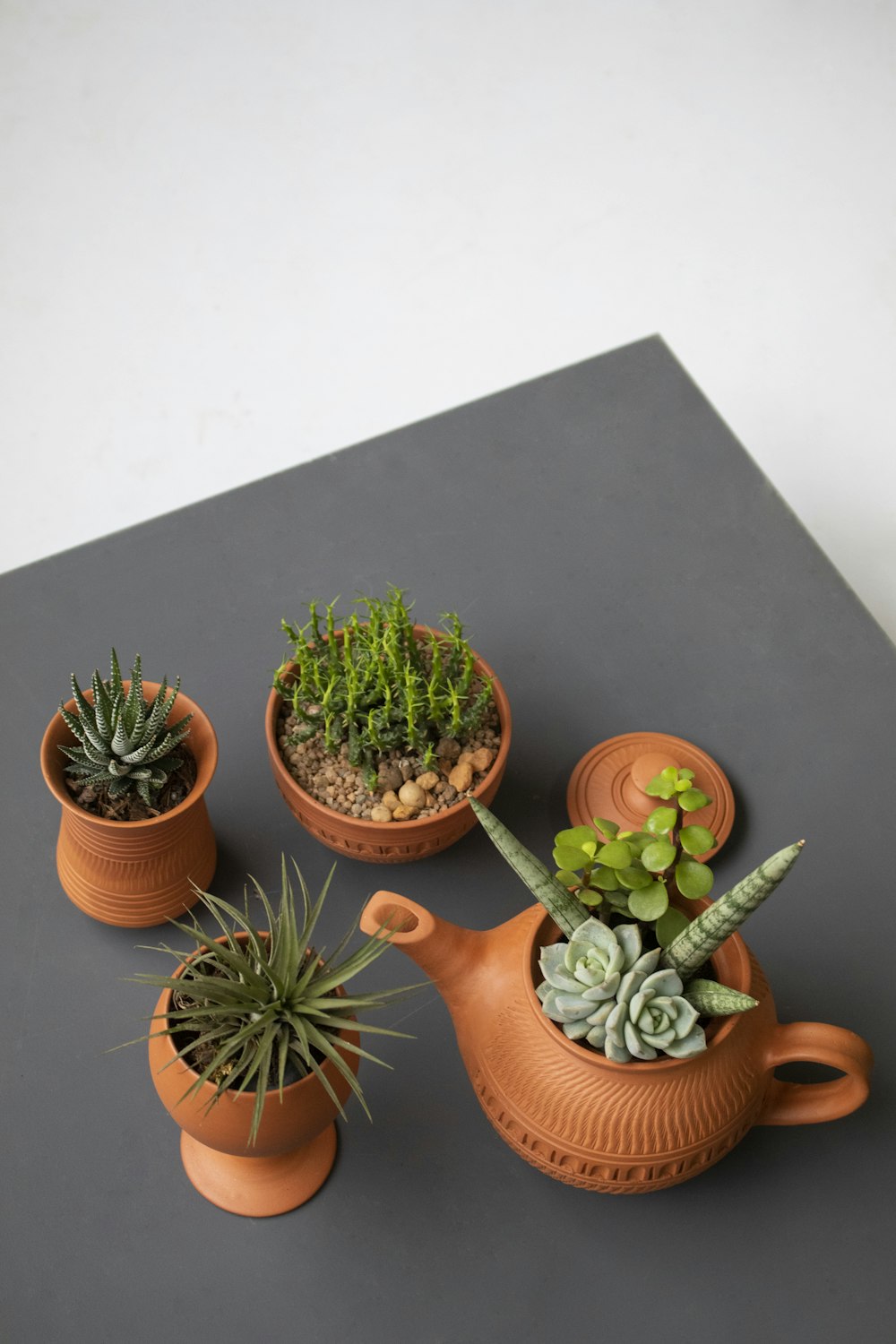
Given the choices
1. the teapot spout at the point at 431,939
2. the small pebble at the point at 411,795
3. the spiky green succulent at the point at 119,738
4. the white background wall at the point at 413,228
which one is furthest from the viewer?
the white background wall at the point at 413,228

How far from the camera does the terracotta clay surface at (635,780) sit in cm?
160

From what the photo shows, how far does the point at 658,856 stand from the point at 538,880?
0.12 metres

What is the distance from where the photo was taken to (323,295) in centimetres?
324

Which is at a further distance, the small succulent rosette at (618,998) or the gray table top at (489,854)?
the gray table top at (489,854)

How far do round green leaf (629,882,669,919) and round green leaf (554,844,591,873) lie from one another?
0.17 feet

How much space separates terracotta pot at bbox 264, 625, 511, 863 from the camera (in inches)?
58.9

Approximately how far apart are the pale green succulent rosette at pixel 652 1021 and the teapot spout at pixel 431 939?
0.58ft

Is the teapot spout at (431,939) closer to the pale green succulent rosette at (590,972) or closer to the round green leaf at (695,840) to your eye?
the pale green succulent rosette at (590,972)

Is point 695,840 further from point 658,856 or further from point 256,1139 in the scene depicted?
point 256,1139

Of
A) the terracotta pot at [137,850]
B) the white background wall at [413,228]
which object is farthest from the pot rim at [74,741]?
the white background wall at [413,228]

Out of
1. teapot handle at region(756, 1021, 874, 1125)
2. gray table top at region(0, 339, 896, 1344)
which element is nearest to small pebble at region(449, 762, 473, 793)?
gray table top at region(0, 339, 896, 1344)

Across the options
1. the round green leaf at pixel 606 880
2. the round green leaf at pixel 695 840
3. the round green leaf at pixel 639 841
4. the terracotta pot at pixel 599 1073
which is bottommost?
the terracotta pot at pixel 599 1073

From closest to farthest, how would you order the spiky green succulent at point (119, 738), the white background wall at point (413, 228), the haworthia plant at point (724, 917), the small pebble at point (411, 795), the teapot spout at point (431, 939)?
1. the haworthia plant at point (724, 917)
2. the teapot spout at point (431, 939)
3. the spiky green succulent at point (119, 738)
4. the small pebble at point (411, 795)
5. the white background wall at point (413, 228)

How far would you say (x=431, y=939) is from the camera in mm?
1295
